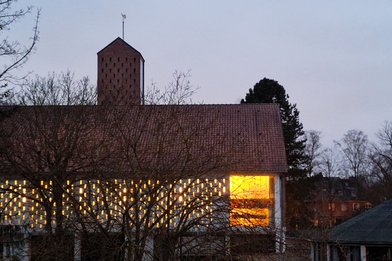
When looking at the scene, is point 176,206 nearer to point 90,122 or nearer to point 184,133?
point 184,133

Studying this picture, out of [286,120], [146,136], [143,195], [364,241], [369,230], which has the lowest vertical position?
[364,241]

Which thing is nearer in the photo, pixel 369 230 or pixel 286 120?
pixel 369 230

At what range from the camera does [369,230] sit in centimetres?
1986

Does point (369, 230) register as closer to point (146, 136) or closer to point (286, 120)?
point (146, 136)

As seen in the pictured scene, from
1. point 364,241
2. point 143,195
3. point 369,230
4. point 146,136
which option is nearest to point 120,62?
point 369,230

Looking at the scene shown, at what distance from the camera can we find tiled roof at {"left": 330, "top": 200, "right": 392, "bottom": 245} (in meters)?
19.1

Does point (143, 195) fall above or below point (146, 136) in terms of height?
below

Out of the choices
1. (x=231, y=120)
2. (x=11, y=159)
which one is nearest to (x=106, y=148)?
(x=11, y=159)

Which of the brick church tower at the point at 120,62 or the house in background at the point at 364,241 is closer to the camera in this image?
the house in background at the point at 364,241

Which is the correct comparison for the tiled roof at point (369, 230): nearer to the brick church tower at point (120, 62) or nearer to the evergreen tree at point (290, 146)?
the brick church tower at point (120, 62)

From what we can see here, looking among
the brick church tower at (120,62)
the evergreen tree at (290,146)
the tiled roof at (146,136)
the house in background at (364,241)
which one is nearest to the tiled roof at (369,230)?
the house in background at (364,241)

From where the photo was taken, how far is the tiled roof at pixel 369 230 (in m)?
19.1

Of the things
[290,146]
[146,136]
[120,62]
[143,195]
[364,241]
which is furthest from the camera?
[290,146]

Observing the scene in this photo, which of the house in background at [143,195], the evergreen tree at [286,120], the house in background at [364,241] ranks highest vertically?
the evergreen tree at [286,120]
